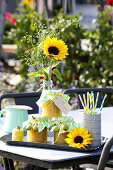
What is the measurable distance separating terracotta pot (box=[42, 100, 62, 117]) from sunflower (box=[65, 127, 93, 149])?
0.38 ft

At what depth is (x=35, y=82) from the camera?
159 inches

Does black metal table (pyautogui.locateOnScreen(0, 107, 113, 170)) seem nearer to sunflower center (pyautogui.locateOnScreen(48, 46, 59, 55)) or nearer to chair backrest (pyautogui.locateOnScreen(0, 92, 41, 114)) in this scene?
sunflower center (pyautogui.locateOnScreen(48, 46, 59, 55))

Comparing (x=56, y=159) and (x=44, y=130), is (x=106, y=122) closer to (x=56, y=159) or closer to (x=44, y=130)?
(x=44, y=130)

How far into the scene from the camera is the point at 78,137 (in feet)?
4.98

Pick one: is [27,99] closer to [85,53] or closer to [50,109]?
[50,109]

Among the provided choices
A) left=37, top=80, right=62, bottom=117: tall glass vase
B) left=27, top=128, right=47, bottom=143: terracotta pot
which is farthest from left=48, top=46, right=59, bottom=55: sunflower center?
left=27, top=128, right=47, bottom=143: terracotta pot

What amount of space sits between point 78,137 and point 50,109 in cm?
16

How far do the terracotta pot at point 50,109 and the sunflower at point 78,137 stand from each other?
0.38 feet

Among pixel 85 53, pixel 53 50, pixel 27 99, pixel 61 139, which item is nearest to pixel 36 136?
pixel 61 139

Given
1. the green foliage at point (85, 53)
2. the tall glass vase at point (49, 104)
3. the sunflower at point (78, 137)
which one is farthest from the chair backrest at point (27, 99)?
the green foliage at point (85, 53)

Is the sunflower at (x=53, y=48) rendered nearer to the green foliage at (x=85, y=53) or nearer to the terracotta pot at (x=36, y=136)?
the terracotta pot at (x=36, y=136)

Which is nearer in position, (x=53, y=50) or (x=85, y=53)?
(x=53, y=50)

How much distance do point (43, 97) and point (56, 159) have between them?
322 millimetres

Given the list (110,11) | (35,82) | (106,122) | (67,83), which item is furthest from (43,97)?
(110,11)
